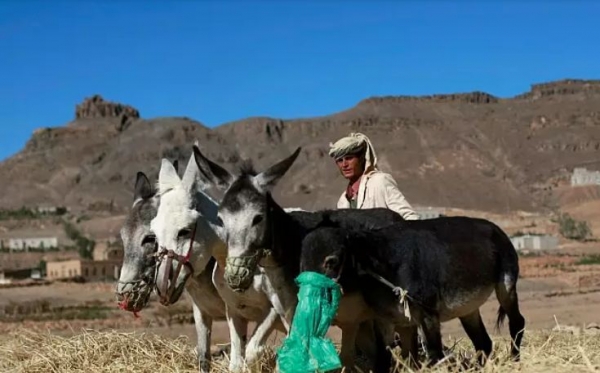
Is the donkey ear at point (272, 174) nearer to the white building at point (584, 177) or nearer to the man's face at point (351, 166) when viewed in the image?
the man's face at point (351, 166)

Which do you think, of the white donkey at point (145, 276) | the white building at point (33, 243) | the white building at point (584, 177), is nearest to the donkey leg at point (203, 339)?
the white donkey at point (145, 276)

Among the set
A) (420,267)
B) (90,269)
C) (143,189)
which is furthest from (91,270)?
(420,267)

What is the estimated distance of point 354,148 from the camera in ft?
26.6

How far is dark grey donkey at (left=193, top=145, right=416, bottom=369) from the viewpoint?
246 inches

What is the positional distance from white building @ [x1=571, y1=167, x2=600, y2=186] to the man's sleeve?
5793 inches

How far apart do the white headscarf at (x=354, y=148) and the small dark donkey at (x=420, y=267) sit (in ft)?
3.80

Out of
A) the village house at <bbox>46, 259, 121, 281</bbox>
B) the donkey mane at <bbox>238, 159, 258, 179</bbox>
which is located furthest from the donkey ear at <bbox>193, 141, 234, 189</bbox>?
the village house at <bbox>46, 259, 121, 281</bbox>

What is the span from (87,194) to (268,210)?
191 metres

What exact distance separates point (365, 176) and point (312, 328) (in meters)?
2.50

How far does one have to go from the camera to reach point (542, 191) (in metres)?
157

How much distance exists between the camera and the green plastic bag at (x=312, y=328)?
19.6 feet

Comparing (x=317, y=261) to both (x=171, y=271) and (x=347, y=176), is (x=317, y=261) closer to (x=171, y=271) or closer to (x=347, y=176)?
(x=171, y=271)

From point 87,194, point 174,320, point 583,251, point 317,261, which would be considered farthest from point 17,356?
point 87,194

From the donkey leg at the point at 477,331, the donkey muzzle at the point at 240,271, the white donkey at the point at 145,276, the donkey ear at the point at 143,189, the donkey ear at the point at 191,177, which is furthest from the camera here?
the donkey ear at the point at 143,189
